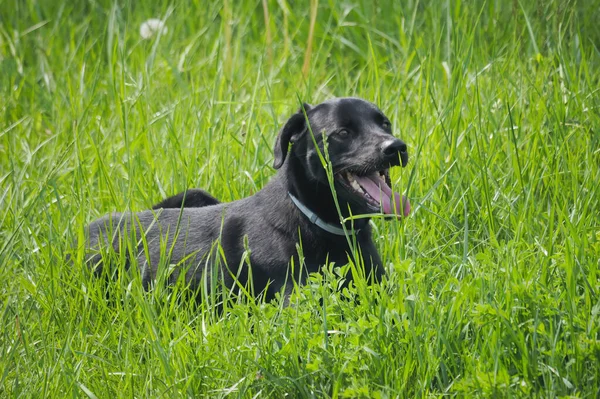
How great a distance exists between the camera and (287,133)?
409 centimetres

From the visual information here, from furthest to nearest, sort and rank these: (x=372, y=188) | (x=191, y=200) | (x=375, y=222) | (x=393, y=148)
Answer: (x=191, y=200) < (x=375, y=222) < (x=372, y=188) < (x=393, y=148)

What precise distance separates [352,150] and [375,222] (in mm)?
557

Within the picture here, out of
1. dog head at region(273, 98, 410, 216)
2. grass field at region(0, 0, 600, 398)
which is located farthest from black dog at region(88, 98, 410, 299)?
grass field at region(0, 0, 600, 398)

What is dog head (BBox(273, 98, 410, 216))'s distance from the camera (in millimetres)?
3857

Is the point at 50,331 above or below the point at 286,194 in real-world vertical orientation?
below

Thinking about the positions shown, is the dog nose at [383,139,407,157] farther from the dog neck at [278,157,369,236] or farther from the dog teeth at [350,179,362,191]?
the dog neck at [278,157,369,236]

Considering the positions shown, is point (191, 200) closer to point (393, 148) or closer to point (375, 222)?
point (375, 222)

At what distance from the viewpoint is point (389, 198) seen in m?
3.89

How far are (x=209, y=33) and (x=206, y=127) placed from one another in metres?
1.68

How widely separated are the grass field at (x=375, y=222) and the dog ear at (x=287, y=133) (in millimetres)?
590

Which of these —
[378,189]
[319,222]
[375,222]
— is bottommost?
[375,222]

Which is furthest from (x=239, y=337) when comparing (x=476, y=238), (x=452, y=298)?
(x=476, y=238)

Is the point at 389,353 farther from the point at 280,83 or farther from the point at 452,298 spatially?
the point at 280,83

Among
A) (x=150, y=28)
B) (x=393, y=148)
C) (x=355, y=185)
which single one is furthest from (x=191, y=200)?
(x=150, y=28)
